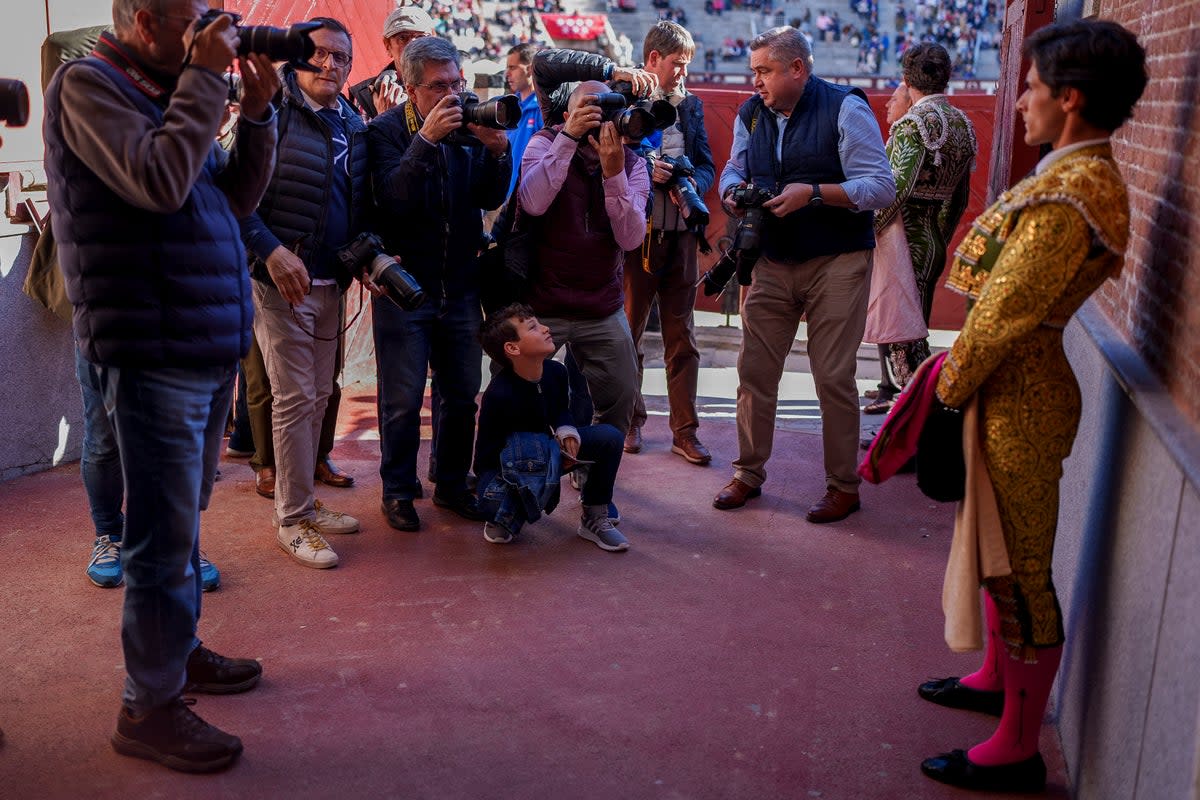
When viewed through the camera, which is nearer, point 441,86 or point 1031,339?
point 1031,339

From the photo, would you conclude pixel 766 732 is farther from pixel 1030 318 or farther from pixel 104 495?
pixel 104 495

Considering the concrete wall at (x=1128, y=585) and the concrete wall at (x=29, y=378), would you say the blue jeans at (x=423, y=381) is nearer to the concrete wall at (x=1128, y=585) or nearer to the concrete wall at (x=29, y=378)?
the concrete wall at (x=29, y=378)

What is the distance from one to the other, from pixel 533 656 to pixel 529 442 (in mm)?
1001

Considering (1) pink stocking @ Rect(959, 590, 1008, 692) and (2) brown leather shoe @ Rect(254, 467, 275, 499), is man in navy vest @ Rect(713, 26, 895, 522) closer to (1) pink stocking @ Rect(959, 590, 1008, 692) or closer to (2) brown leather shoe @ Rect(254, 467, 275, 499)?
(1) pink stocking @ Rect(959, 590, 1008, 692)

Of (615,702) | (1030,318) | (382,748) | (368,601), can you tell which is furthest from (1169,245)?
(368,601)

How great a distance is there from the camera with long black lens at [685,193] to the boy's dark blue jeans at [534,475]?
1057 millimetres

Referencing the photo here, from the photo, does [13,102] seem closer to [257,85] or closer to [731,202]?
[257,85]

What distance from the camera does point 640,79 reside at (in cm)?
472

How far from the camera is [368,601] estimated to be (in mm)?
3770

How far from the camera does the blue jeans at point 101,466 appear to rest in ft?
11.9

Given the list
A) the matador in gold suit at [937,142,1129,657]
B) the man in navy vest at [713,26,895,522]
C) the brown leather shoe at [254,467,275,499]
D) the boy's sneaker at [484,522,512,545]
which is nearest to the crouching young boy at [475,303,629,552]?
the boy's sneaker at [484,522,512,545]

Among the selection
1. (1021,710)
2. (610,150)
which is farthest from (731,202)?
(1021,710)

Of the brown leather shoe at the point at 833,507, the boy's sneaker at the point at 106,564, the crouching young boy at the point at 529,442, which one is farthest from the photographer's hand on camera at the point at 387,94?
the brown leather shoe at the point at 833,507

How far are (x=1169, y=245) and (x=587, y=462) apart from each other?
226cm
